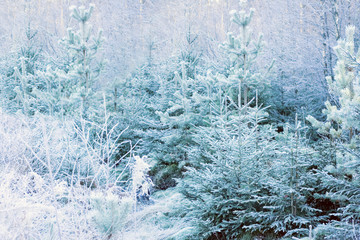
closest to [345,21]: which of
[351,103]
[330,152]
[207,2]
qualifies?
[330,152]

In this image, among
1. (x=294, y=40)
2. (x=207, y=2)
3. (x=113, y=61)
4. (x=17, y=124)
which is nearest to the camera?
(x=17, y=124)

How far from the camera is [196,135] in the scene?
588 cm

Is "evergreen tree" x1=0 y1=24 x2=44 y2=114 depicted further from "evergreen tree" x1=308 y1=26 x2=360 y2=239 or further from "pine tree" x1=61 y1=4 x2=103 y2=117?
"evergreen tree" x1=308 y1=26 x2=360 y2=239

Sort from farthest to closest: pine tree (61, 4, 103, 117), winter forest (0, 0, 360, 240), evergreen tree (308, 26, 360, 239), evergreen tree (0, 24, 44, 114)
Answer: evergreen tree (0, 24, 44, 114) < pine tree (61, 4, 103, 117) < winter forest (0, 0, 360, 240) < evergreen tree (308, 26, 360, 239)

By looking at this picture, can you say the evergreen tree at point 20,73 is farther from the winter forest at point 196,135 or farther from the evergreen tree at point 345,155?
the evergreen tree at point 345,155

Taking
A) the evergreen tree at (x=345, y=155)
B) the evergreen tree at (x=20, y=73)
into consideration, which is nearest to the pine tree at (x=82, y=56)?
the evergreen tree at (x=20, y=73)

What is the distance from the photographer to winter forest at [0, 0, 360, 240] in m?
4.13

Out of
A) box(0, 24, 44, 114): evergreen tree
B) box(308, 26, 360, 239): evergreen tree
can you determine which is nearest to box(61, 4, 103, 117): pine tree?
box(0, 24, 44, 114): evergreen tree

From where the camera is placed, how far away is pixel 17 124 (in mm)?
8453

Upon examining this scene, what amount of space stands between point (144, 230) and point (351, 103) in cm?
314

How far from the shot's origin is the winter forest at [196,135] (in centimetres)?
413

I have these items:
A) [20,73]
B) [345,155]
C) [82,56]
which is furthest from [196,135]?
[20,73]

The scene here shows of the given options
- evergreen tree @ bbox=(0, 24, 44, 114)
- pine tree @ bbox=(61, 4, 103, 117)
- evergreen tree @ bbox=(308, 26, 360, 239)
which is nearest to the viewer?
evergreen tree @ bbox=(308, 26, 360, 239)

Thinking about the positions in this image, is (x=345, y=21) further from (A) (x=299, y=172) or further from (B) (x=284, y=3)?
(A) (x=299, y=172)
